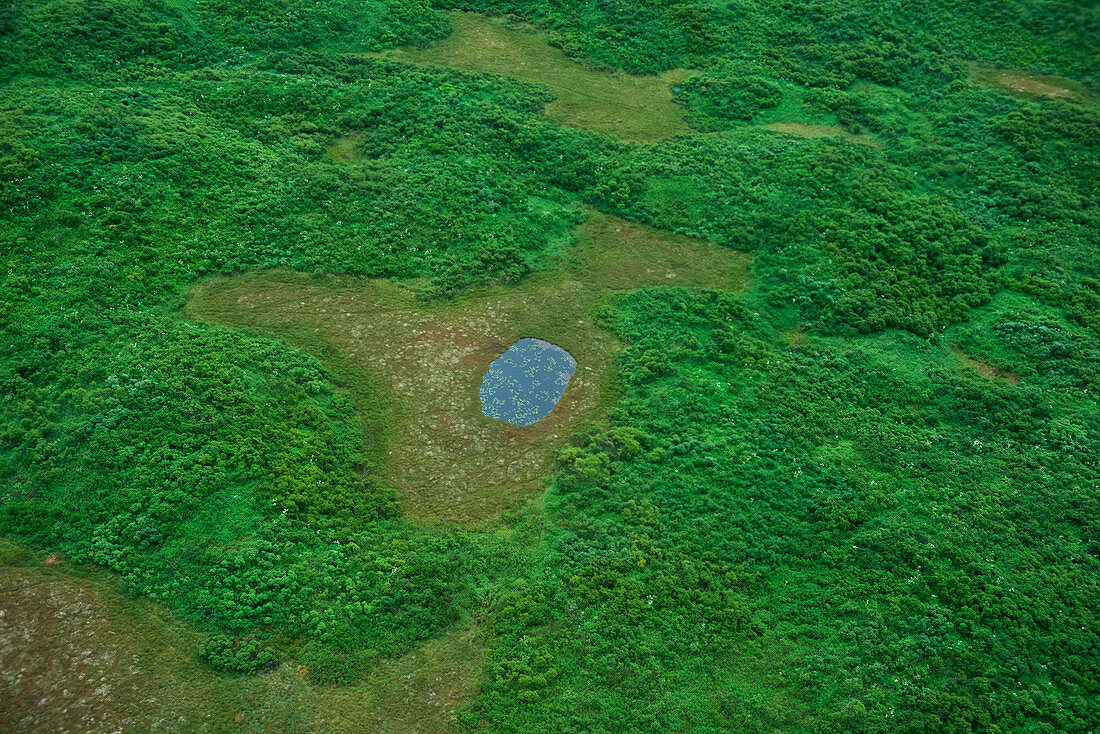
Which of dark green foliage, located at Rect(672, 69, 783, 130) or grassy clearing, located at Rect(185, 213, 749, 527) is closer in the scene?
grassy clearing, located at Rect(185, 213, 749, 527)

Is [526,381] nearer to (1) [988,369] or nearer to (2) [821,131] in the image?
(1) [988,369]

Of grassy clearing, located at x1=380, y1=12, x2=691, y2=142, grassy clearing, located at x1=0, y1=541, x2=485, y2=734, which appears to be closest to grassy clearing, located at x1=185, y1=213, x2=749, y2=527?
grassy clearing, located at x1=0, y1=541, x2=485, y2=734

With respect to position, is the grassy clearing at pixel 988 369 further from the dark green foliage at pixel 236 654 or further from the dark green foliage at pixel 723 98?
the dark green foliage at pixel 236 654

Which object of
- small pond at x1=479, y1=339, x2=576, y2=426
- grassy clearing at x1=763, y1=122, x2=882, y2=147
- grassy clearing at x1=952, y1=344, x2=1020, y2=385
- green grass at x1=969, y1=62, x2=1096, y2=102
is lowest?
small pond at x1=479, y1=339, x2=576, y2=426

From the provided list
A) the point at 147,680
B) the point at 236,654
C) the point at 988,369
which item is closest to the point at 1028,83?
the point at 988,369

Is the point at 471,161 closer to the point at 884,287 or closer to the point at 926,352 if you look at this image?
the point at 884,287

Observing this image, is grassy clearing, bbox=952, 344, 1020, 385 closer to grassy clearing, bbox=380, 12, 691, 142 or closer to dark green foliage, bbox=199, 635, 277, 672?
grassy clearing, bbox=380, 12, 691, 142
